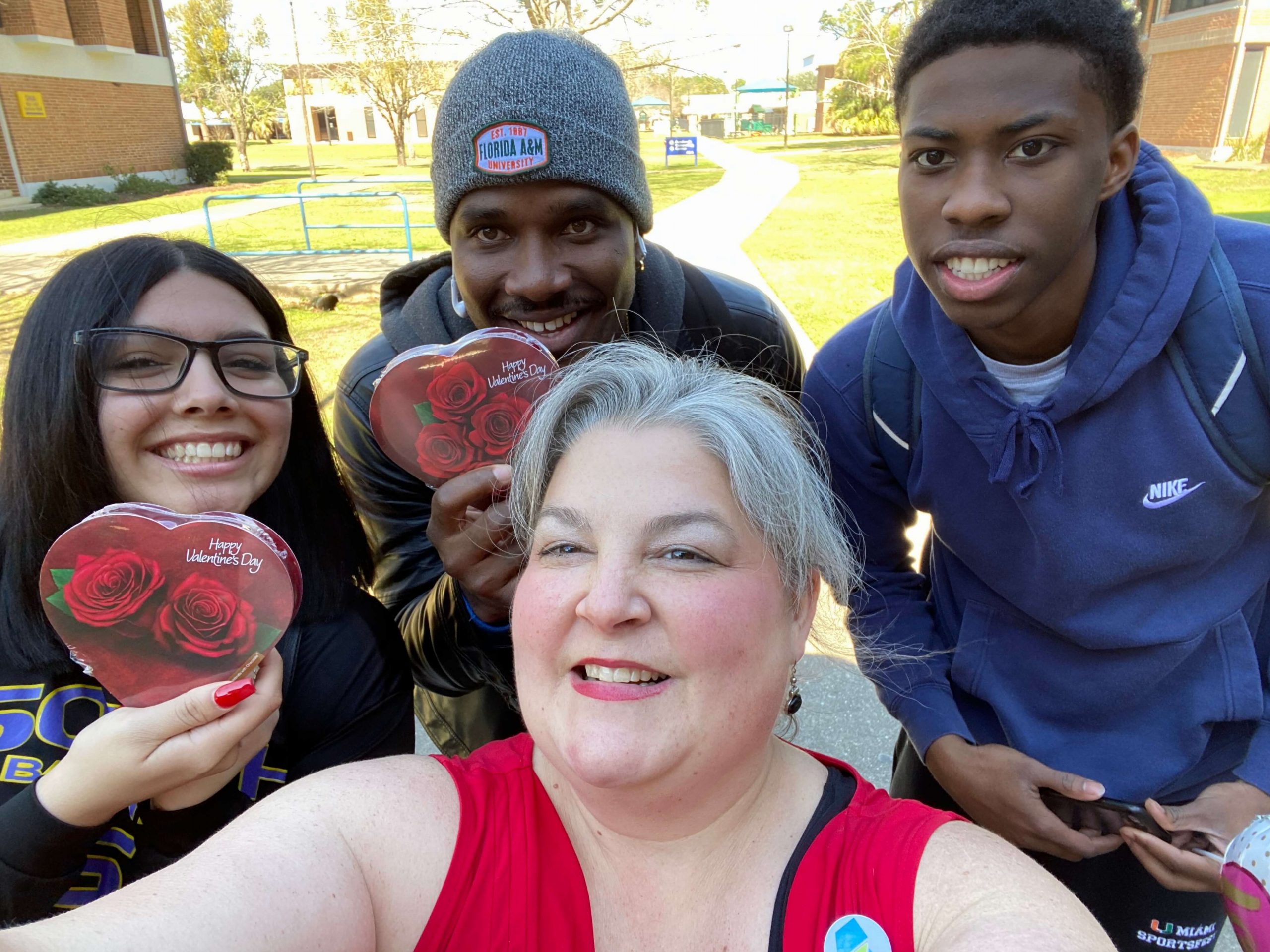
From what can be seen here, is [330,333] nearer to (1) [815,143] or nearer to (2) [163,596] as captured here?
(2) [163,596]

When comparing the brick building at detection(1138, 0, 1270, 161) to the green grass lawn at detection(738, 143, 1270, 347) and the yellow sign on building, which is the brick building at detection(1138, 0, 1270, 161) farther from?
the yellow sign on building

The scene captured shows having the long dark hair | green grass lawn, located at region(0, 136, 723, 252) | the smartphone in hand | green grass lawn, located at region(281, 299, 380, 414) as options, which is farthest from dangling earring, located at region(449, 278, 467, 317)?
green grass lawn, located at region(281, 299, 380, 414)

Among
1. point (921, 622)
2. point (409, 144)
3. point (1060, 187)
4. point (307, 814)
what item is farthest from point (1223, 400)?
point (409, 144)

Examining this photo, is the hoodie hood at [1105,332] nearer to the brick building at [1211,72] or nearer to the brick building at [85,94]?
the brick building at [1211,72]

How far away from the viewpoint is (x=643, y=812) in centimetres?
161

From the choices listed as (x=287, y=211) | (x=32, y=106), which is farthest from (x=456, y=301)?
(x=32, y=106)

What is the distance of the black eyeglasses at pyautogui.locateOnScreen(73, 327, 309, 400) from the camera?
178 cm

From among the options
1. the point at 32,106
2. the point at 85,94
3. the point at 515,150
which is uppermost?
the point at 85,94

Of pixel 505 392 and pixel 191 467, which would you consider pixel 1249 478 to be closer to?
pixel 505 392

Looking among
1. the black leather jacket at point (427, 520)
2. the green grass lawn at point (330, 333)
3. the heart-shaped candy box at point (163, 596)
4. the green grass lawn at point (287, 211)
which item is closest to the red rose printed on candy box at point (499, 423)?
the black leather jacket at point (427, 520)

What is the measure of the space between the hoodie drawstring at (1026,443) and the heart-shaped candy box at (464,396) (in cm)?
105

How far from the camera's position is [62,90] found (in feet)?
84.5

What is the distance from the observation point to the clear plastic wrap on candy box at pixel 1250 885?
1.36 metres

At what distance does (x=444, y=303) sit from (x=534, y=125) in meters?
0.66
